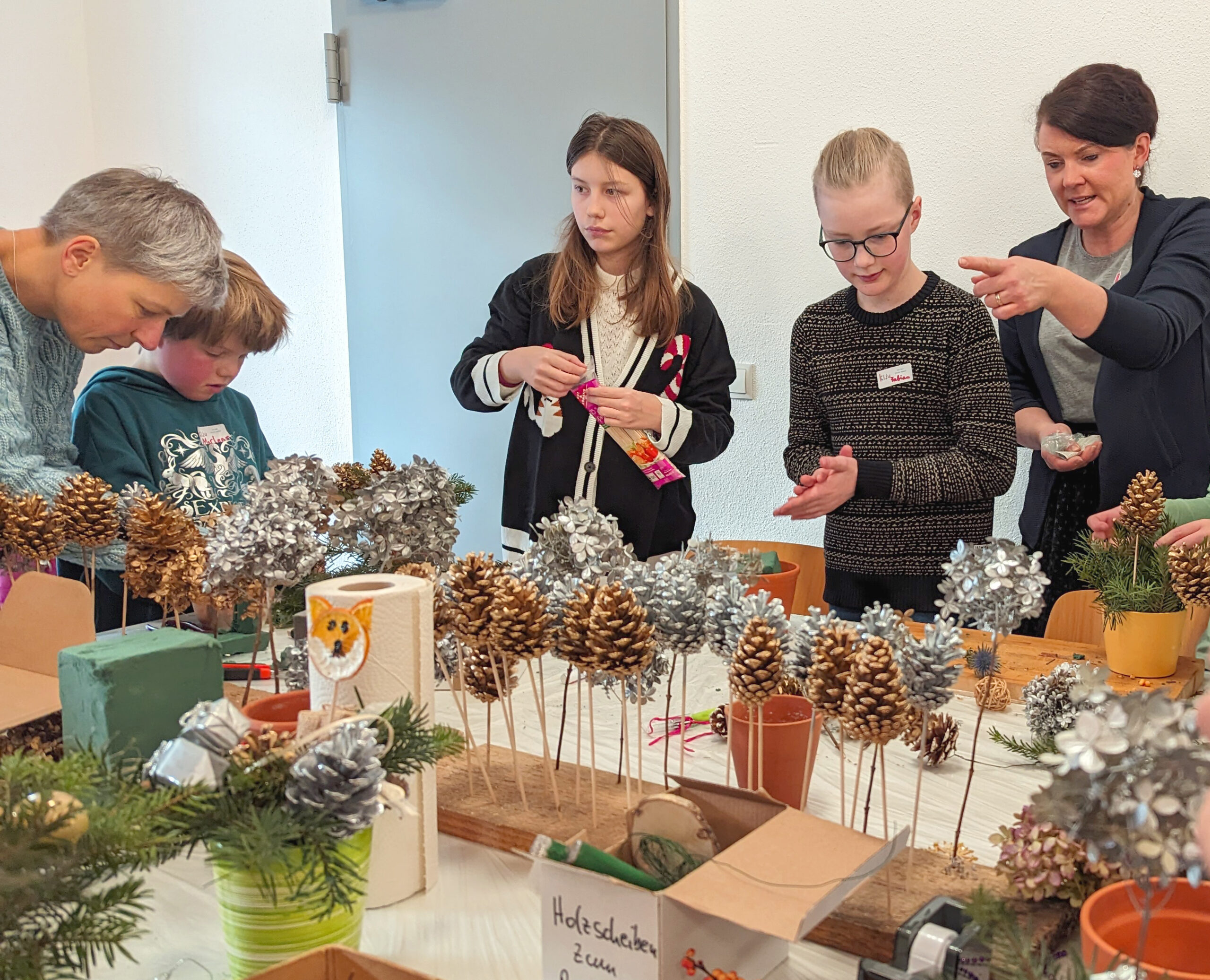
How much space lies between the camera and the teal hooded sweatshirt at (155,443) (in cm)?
187

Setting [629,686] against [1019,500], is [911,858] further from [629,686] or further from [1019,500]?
[1019,500]

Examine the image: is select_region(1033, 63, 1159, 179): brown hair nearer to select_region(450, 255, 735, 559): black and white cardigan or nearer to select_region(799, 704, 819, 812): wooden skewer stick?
select_region(450, 255, 735, 559): black and white cardigan

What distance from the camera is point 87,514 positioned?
4.10ft

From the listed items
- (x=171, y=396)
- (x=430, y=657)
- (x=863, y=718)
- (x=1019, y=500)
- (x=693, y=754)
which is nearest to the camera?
(x=863, y=718)

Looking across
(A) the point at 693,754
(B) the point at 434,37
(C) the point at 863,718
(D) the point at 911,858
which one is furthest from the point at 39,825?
(B) the point at 434,37

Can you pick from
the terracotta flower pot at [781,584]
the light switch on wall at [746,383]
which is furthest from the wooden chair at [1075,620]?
the light switch on wall at [746,383]

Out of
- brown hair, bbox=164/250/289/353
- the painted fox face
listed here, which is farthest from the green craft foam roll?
brown hair, bbox=164/250/289/353

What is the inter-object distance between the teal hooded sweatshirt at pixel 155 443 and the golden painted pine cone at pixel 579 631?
104 cm

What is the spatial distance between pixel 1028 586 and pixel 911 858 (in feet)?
0.81

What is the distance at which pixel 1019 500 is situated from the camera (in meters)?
2.62

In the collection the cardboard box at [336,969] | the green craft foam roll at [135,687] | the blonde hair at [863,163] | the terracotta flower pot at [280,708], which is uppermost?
the blonde hair at [863,163]

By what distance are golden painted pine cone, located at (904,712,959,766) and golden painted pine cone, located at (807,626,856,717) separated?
0.94 ft

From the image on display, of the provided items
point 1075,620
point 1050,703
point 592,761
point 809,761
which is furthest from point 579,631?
point 1075,620

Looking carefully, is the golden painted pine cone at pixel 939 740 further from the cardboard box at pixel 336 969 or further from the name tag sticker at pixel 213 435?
the name tag sticker at pixel 213 435
